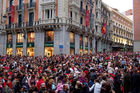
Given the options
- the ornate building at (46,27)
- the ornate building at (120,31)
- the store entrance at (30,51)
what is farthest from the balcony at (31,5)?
the ornate building at (120,31)

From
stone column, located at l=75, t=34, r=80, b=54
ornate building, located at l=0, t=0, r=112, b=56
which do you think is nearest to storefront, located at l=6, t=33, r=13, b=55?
ornate building, located at l=0, t=0, r=112, b=56

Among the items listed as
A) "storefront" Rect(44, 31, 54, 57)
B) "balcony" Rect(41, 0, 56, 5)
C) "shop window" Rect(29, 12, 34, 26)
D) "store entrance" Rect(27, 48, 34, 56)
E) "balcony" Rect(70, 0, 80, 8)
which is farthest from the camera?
"shop window" Rect(29, 12, 34, 26)

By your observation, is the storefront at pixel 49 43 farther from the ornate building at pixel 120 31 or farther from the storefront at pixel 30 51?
the ornate building at pixel 120 31

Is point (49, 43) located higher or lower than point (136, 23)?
lower

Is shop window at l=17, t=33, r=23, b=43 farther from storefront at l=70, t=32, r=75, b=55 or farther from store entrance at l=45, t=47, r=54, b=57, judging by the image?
storefront at l=70, t=32, r=75, b=55

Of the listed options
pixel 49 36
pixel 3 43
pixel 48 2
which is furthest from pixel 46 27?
pixel 3 43

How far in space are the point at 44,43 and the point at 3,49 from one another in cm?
1198

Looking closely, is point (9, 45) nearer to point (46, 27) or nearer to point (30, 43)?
point (30, 43)

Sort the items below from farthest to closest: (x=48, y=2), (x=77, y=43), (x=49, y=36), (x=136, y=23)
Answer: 1. (x=136, y=23)
2. (x=77, y=43)
3. (x=49, y=36)
4. (x=48, y=2)

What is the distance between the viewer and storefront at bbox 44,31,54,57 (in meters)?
32.8

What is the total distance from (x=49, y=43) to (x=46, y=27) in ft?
10.4

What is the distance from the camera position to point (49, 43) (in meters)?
32.8

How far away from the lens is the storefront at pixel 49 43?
1290 inches

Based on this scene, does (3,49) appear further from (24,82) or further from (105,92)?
(105,92)
